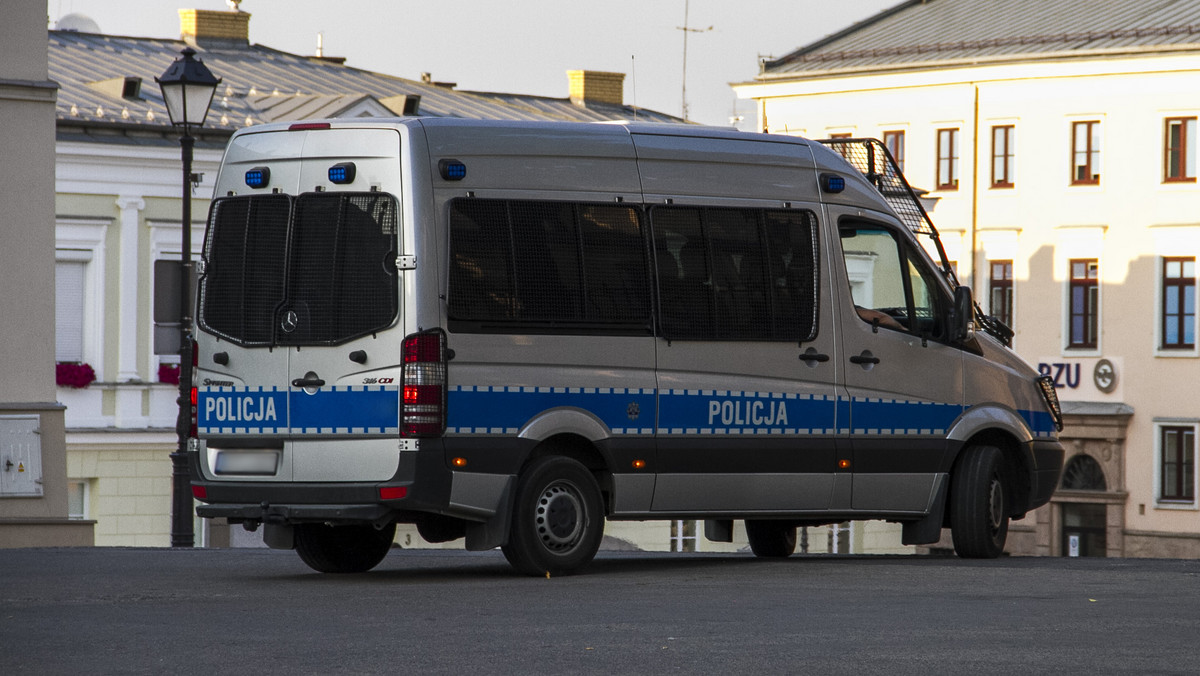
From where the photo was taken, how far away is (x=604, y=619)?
1053 centimetres

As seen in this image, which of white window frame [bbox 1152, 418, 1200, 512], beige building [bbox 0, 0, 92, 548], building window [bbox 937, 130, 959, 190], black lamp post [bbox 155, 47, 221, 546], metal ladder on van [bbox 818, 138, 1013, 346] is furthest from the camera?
building window [bbox 937, 130, 959, 190]

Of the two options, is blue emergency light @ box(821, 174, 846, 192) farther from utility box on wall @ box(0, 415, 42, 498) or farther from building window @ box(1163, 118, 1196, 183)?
building window @ box(1163, 118, 1196, 183)

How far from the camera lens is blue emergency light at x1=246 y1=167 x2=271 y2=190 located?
13.1 meters

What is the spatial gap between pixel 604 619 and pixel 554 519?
2609 mm

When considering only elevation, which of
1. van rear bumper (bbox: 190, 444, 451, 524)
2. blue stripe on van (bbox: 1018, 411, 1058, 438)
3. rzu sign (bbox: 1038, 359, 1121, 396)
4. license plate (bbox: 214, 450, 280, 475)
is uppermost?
blue stripe on van (bbox: 1018, 411, 1058, 438)

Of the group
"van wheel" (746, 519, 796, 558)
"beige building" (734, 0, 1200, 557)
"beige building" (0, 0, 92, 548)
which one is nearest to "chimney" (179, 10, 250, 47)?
"beige building" (734, 0, 1200, 557)

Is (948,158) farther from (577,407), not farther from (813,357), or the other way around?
(577,407)

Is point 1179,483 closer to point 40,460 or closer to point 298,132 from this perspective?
point 40,460

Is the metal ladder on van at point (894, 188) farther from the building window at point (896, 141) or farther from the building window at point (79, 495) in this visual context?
the building window at point (896, 141)

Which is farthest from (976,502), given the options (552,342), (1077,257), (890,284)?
(1077,257)

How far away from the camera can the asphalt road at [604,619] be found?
8.90 metres

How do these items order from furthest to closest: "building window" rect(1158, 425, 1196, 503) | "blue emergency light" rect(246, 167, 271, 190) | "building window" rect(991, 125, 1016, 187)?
"building window" rect(991, 125, 1016, 187)
"building window" rect(1158, 425, 1196, 503)
"blue emergency light" rect(246, 167, 271, 190)

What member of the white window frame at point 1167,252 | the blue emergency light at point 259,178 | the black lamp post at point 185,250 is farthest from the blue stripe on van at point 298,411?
the white window frame at point 1167,252

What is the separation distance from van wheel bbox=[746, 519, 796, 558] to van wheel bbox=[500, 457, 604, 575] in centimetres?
322
